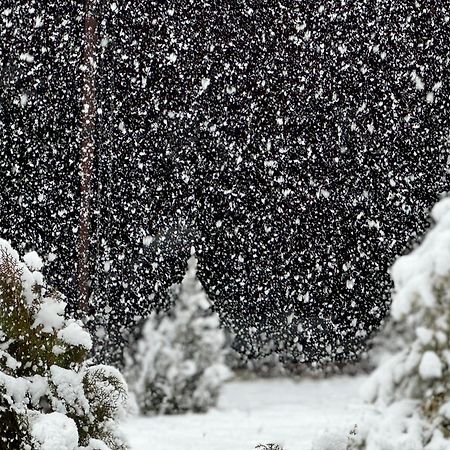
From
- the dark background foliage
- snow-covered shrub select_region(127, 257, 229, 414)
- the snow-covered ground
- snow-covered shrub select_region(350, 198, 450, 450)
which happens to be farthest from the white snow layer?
snow-covered shrub select_region(127, 257, 229, 414)

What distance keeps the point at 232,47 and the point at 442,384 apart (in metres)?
2.47

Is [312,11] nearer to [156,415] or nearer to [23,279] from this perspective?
[23,279]

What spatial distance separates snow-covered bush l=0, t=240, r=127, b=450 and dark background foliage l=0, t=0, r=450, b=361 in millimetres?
1184

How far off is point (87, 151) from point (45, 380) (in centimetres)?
168

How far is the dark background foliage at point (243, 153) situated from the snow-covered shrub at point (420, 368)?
179cm

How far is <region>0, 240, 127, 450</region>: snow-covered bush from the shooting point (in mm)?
2312

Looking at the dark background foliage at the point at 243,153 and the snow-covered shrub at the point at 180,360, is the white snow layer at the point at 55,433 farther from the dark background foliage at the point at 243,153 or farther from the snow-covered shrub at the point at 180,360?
the snow-covered shrub at the point at 180,360

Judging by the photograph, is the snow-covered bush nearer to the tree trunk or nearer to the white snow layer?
the white snow layer

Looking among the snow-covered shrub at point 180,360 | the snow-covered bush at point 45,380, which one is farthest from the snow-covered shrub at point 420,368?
the snow-covered shrub at point 180,360

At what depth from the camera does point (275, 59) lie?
3.80 m

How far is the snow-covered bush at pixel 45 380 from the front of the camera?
2.31m

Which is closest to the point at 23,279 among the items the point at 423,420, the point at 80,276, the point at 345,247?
the point at 80,276

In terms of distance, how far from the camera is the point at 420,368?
1.82 metres

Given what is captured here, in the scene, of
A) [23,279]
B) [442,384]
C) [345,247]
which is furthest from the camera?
[345,247]
